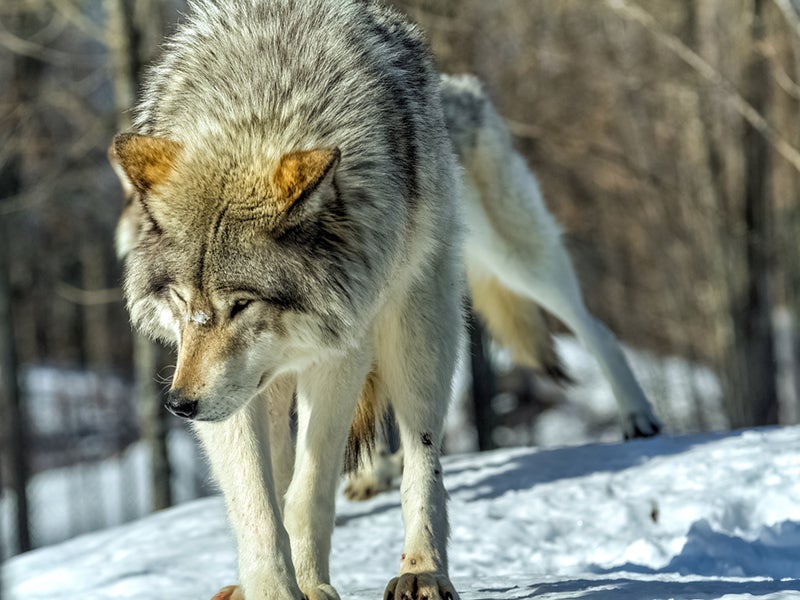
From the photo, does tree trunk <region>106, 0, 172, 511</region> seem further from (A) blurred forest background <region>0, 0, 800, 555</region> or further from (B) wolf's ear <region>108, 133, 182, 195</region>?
(B) wolf's ear <region>108, 133, 182, 195</region>

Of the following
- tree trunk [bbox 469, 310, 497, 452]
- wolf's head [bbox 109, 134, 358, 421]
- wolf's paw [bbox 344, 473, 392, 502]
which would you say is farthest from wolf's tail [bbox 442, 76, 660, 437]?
tree trunk [bbox 469, 310, 497, 452]

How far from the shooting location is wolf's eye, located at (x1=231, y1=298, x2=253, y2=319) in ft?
9.06

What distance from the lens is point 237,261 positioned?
277 cm

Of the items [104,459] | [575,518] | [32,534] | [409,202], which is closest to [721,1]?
[575,518]

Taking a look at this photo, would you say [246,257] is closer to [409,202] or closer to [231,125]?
[231,125]

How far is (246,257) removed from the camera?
9.12ft

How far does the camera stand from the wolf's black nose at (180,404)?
2.63 metres

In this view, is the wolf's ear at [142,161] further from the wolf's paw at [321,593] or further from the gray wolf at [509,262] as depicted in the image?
the gray wolf at [509,262]

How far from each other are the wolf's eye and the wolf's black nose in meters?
0.28

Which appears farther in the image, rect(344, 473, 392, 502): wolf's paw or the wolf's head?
rect(344, 473, 392, 502): wolf's paw

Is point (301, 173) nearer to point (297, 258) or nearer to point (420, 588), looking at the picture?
point (297, 258)

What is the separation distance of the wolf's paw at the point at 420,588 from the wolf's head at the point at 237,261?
75 centimetres

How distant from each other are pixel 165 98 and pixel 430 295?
1.15 metres

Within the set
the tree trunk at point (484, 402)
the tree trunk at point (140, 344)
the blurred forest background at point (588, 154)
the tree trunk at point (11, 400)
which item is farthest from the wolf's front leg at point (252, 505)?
the tree trunk at point (11, 400)
